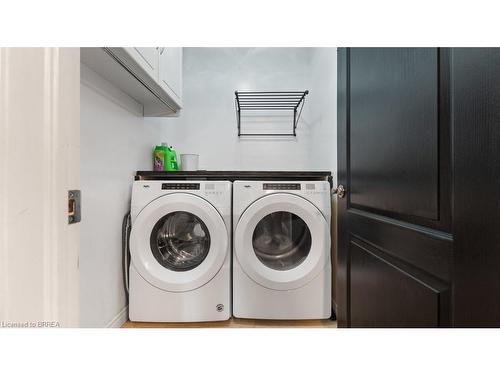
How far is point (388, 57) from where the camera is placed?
2.03 ft

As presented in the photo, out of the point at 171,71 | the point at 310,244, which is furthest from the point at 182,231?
the point at 171,71

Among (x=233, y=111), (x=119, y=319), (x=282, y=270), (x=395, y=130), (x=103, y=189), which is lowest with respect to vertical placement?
(x=119, y=319)

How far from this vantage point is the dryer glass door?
1468mm

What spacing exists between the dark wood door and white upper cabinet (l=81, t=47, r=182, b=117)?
93cm

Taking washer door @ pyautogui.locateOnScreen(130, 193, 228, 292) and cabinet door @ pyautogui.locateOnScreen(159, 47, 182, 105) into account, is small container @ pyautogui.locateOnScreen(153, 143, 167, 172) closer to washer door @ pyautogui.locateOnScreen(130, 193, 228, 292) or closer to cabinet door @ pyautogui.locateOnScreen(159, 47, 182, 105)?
cabinet door @ pyautogui.locateOnScreen(159, 47, 182, 105)

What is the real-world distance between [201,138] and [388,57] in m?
1.74

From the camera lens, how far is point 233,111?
2.17 m

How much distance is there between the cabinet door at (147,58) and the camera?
108cm

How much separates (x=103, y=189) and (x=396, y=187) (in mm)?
1301

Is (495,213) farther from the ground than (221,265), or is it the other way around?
(495,213)

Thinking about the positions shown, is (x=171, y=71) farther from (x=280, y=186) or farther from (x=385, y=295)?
(x=385, y=295)
